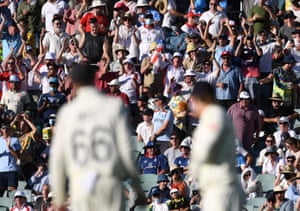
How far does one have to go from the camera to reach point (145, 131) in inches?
861

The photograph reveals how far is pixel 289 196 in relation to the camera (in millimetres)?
19391

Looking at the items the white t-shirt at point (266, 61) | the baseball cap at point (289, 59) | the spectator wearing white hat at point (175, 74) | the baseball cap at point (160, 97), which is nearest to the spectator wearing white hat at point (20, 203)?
the baseball cap at point (160, 97)

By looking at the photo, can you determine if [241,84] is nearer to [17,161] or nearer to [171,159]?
[171,159]

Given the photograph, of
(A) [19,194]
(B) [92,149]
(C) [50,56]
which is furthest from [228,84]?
(B) [92,149]

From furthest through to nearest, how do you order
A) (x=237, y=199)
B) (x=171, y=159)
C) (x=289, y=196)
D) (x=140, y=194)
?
(x=171, y=159)
(x=289, y=196)
(x=237, y=199)
(x=140, y=194)

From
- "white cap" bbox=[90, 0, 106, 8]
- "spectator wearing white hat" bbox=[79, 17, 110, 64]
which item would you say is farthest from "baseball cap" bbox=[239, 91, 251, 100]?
"white cap" bbox=[90, 0, 106, 8]

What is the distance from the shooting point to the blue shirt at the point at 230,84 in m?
22.2

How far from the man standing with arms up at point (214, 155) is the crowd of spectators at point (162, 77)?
7.20m

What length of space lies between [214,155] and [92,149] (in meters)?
1.24

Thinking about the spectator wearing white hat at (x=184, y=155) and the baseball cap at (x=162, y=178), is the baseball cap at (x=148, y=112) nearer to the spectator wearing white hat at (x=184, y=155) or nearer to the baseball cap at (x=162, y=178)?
the spectator wearing white hat at (x=184, y=155)

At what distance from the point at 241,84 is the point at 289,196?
331 centimetres

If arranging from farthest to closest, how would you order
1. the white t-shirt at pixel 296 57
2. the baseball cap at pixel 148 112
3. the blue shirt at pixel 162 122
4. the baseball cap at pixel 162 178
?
the white t-shirt at pixel 296 57, the baseball cap at pixel 148 112, the blue shirt at pixel 162 122, the baseball cap at pixel 162 178

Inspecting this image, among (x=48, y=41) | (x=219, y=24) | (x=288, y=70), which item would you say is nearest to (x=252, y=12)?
(x=219, y=24)

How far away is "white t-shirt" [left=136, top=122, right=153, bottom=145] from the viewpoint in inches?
856
